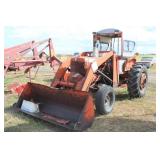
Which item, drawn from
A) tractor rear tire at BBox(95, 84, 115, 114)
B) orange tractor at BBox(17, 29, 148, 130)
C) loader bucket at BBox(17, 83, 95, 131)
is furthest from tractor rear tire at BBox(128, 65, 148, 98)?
loader bucket at BBox(17, 83, 95, 131)

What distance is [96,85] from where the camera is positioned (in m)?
7.38

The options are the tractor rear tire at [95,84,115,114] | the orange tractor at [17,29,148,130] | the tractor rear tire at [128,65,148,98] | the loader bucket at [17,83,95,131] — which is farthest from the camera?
the tractor rear tire at [128,65,148,98]

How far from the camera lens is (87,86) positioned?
6754mm

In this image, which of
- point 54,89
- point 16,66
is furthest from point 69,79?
point 16,66

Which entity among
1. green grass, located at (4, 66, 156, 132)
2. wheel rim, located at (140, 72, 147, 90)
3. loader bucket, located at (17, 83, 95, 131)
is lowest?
green grass, located at (4, 66, 156, 132)

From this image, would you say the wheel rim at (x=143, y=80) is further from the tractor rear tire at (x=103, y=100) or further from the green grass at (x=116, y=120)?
the tractor rear tire at (x=103, y=100)

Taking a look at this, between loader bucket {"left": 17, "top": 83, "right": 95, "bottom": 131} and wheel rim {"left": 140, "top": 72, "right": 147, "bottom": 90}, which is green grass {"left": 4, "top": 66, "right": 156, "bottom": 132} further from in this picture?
wheel rim {"left": 140, "top": 72, "right": 147, "bottom": 90}

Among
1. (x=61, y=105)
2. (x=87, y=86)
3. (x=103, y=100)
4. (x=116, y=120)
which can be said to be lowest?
(x=116, y=120)

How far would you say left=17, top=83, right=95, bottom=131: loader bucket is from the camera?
5477 mm

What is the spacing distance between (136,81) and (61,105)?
2.64 meters

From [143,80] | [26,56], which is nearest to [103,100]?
[143,80]

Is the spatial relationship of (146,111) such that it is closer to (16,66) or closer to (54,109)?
(54,109)

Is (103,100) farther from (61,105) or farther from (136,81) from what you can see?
(136,81)

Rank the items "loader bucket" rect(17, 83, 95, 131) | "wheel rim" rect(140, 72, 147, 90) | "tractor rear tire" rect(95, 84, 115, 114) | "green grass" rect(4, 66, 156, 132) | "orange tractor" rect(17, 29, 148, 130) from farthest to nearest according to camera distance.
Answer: "wheel rim" rect(140, 72, 147, 90), "tractor rear tire" rect(95, 84, 115, 114), "orange tractor" rect(17, 29, 148, 130), "green grass" rect(4, 66, 156, 132), "loader bucket" rect(17, 83, 95, 131)
